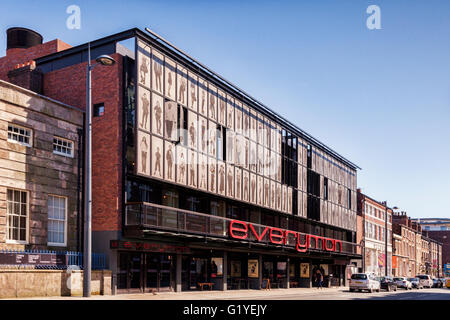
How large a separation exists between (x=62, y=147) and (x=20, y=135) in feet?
8.62

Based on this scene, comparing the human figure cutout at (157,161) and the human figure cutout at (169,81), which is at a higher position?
the human figure cutout at (169,81)

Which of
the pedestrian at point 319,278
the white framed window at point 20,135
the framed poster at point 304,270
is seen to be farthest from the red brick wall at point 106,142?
the pedestrian at point 319,278

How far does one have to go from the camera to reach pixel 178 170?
30906 mm

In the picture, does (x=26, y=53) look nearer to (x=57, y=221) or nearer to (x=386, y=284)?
(x=57, y=221)

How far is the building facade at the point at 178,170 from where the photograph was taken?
28.0m

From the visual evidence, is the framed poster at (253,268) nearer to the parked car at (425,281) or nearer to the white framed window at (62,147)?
the white framed window at (62,147)

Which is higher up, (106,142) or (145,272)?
(106,142)

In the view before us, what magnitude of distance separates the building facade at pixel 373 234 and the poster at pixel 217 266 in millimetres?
37113

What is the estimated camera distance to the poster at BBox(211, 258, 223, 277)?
3677 centimetres

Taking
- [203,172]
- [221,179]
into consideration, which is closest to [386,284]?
[221,179]

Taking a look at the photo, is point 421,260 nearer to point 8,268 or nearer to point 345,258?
point 345,258

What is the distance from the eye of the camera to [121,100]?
28281 mm
